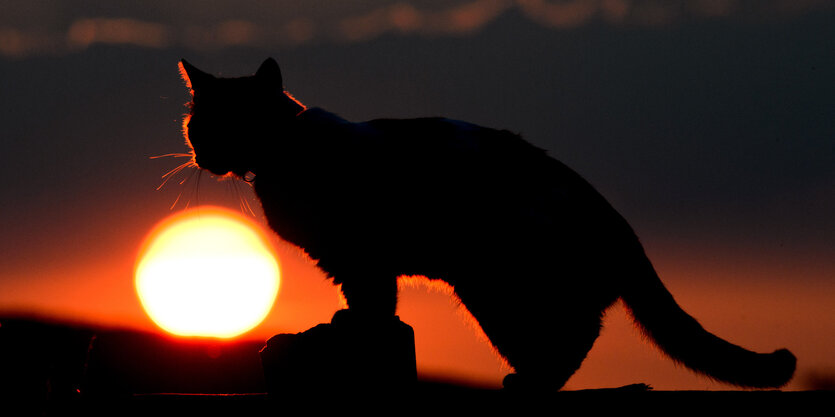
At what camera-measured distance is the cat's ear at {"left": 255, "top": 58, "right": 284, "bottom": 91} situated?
532 centimetres

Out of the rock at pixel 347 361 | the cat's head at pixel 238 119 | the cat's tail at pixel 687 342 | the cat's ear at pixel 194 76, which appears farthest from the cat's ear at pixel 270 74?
the cat's tail at pixel 687 342

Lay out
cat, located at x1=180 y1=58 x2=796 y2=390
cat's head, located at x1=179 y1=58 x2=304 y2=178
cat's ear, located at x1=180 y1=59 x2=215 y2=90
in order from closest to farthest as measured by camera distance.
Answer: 1. cat, located at x1=180 y1=58 x2=796 y2=390
2. cat's head, located at x1=179 y1=58 x2=304 y2=178
3. cat's ear, located at x1=180 y1=59 x2=215 y2=90

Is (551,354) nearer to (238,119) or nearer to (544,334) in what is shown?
(544,334)

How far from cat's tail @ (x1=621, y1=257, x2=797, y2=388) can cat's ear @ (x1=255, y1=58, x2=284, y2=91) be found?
2966 mm

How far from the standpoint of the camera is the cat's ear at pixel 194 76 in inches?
219

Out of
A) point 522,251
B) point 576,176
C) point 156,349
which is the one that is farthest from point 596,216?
point 156,349

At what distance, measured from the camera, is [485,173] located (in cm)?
490

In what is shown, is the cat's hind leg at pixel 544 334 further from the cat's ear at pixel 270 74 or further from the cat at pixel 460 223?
the cat's ear at pixel 270 74

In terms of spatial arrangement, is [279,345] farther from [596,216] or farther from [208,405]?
[596,216]

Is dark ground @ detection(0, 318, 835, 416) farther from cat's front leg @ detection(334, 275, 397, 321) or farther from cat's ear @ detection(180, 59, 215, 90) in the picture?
cat's ear @ detection(180, 59, 215, 90)

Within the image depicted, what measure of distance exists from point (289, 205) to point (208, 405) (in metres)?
2.37

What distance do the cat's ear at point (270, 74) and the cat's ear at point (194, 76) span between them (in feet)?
1.61

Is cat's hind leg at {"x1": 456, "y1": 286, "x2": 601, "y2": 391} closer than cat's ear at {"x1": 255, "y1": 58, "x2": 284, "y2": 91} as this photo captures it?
Yes

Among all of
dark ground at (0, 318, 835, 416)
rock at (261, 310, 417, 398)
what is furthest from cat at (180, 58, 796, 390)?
dark ground at (0, 318, 835, 416)
